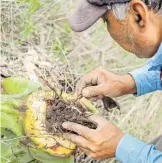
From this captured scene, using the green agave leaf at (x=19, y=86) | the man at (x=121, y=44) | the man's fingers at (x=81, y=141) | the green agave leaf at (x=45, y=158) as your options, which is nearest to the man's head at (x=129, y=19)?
the man at (x=121, y=44)

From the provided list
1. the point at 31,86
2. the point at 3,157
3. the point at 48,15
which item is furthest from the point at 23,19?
the point at 3,157

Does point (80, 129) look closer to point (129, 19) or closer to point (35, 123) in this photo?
point (35, 123)

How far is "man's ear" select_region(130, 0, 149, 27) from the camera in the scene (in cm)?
183

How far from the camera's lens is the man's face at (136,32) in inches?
74.4

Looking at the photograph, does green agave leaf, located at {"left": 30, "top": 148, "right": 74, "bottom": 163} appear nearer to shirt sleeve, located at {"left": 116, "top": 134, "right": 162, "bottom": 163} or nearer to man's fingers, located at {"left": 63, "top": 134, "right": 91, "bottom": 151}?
man's fingers, located at {"left": 63, "top": 134, "right": 91, "bottom": 151}

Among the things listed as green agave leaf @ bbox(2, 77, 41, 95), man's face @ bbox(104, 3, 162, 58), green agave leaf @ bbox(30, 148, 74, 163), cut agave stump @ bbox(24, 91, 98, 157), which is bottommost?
Answer: green agave leaf @ bbox(30, 148, 74, 163)

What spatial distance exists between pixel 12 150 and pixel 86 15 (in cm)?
85

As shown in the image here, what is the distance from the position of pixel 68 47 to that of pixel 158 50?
134 centimetres

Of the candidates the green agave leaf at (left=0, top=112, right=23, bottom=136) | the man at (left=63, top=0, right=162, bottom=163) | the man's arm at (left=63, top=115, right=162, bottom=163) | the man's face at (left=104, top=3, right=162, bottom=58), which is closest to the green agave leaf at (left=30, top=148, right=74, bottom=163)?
the green agave leaf at (left=0, top=112, right=23, bottom=136)

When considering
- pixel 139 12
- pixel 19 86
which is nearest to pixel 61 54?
pixel 19 86

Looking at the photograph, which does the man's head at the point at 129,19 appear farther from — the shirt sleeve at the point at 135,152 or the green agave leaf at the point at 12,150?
the green agave leaf at the point at 12,150

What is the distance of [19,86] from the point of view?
2.52 metres

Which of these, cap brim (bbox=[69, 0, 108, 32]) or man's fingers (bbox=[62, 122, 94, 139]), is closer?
cap brim (bbox=[69, 0, 108, 32])

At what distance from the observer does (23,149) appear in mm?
2463
